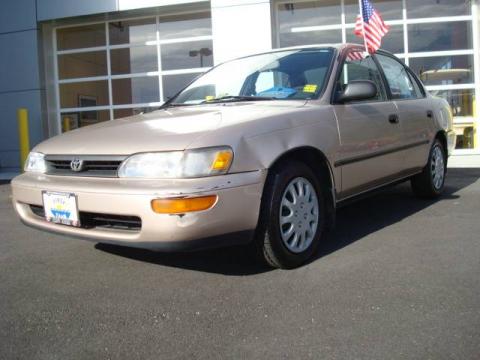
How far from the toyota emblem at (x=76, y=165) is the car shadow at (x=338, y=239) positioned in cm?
82

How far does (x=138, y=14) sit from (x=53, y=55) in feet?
6.97

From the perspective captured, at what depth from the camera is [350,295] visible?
291 centimetres

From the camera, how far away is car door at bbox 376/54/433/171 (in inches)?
185

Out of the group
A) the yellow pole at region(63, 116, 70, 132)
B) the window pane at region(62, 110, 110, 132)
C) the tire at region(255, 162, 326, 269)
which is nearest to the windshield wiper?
the tire at region(255, 162, 326, 269)

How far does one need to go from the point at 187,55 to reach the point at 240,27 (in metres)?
1.57

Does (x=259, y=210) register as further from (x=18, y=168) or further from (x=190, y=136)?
(x=18, y=168)

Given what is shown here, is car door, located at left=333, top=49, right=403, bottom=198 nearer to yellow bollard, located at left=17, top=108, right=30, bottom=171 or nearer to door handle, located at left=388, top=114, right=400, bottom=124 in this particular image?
door handle, located at left=388, top=114, right=400, bottom=124

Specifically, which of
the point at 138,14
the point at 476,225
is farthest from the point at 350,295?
the point at 138,14

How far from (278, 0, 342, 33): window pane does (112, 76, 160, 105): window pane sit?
111 inches

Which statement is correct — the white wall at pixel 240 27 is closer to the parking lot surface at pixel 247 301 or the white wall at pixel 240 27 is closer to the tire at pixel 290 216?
the parking lot surface at pixel 247 301

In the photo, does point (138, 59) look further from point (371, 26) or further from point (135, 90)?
point (371, 26)

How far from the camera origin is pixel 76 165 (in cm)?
327

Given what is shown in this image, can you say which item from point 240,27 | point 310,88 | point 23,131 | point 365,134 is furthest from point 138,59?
point 365,134

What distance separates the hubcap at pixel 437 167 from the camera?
5438mm
